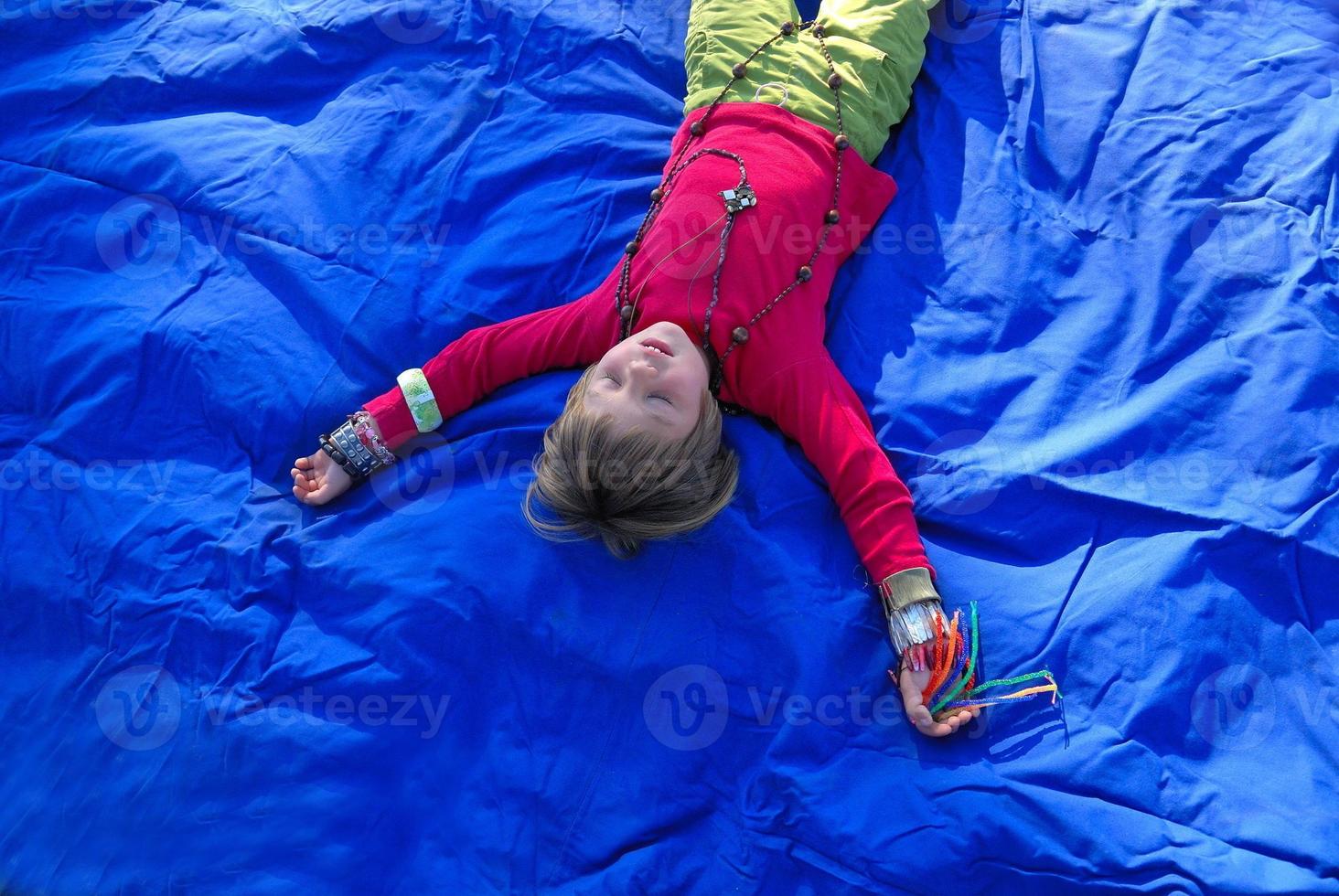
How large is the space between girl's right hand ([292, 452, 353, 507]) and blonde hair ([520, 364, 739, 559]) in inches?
16.2

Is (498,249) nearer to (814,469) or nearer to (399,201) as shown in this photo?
(399,201)

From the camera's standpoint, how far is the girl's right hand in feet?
6.37

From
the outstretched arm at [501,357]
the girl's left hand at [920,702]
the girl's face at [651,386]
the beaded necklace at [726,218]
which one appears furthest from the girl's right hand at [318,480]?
the girl's left hand at [920,702]

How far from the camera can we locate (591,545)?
6.05ft

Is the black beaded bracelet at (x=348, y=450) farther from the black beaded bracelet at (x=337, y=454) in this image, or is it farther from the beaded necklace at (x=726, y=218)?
the beaded necklace at (x=726, y=218)

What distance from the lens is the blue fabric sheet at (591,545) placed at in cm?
164

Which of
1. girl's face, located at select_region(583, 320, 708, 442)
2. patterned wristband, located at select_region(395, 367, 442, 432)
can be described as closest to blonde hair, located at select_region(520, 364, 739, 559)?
girl's face, located at select_region(583, 320, 708, 442)

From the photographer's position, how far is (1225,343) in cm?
197

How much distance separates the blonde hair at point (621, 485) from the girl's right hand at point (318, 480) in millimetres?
412

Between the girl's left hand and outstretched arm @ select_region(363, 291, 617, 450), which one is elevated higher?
outstretched arm @ select_region(363, 291, 617, 450)

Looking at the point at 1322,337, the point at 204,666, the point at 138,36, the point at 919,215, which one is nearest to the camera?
the point at 204,666

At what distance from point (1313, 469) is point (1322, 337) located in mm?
310

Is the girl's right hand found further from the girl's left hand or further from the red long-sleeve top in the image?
the girl's left hand

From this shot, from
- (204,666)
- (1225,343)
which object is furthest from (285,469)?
(1225,343)
